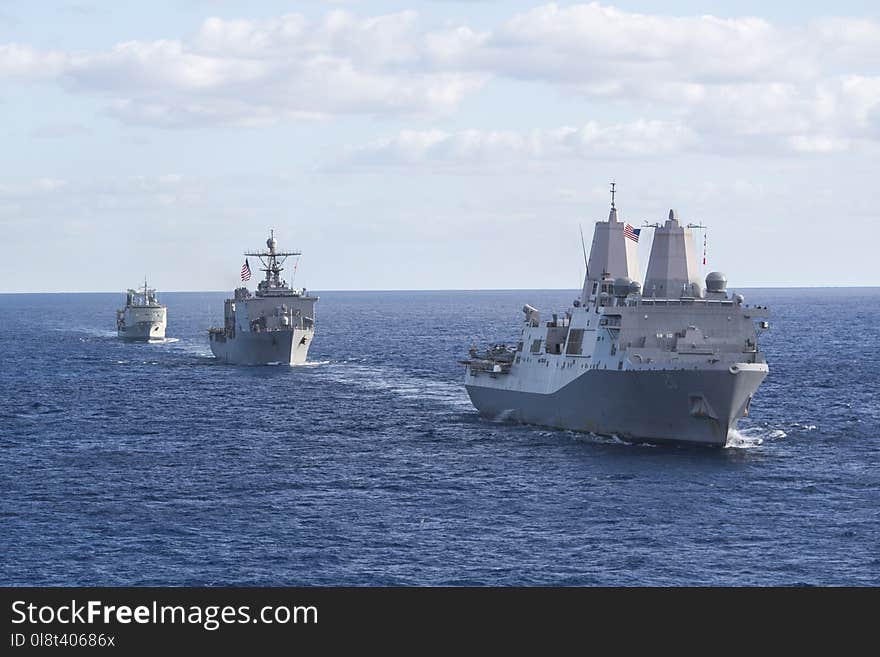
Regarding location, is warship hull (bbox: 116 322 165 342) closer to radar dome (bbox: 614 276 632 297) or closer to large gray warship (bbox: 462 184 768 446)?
large gray warship (bbox: 462 184 768 446)

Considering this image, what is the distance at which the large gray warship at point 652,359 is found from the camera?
52.1 metres

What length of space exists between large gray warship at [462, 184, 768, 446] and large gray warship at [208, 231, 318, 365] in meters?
47.8

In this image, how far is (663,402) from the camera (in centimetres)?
5291

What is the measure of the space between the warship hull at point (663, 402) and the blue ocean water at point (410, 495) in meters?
0.99

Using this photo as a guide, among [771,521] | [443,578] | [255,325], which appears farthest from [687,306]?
[255,325]

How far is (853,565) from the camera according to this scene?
33.4 m

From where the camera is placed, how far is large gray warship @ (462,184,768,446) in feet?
171

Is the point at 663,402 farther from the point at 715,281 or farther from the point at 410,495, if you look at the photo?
the point at 410,495

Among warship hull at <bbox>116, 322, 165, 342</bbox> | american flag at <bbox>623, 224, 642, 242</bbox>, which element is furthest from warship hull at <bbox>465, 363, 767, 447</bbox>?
warship hull at <bbox>116, 322, 165, 342</bbox>

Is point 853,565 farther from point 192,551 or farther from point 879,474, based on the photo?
point 192,551

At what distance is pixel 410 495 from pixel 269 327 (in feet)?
229

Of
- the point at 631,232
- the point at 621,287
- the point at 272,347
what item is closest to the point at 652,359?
the point at 621,287
